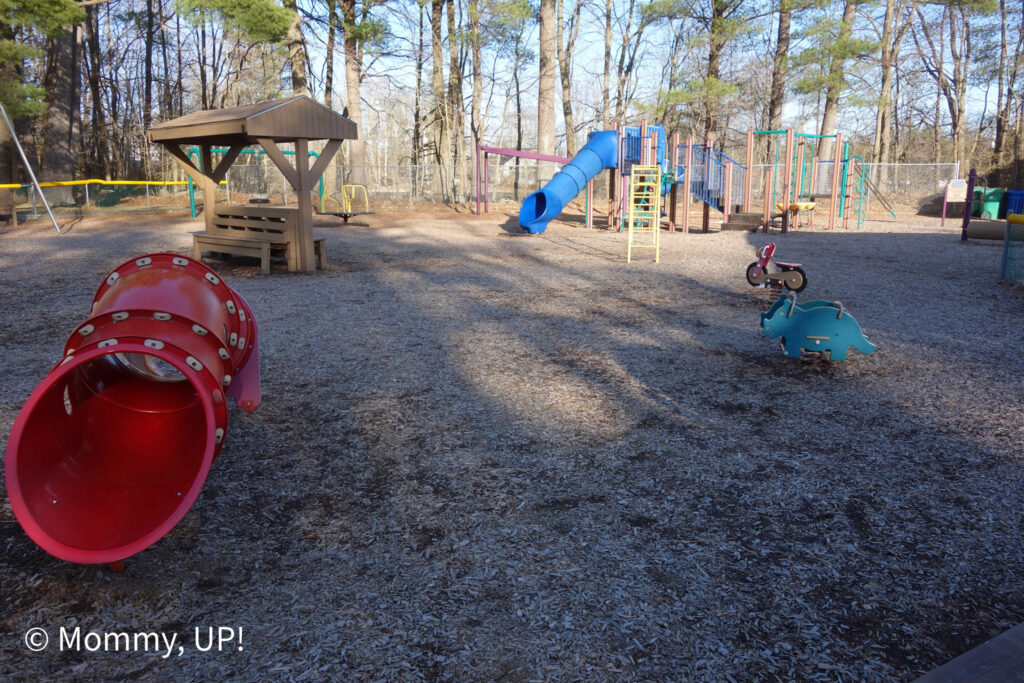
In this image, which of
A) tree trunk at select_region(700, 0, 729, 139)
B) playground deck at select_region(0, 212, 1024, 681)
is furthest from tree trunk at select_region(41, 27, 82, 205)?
tree trunk at select_region(700, 0, 729, 139)

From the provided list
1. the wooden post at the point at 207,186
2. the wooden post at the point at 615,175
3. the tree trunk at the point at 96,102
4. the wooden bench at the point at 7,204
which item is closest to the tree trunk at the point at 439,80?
the wooden post at the point at 615,175

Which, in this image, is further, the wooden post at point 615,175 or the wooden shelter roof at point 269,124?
the wooden post at point 615,175

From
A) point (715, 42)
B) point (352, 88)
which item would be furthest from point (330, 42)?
point (715, 42)

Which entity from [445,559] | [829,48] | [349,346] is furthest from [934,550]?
[829,48]

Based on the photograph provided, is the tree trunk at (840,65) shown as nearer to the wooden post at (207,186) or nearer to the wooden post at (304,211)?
the wooden post at (304,211)

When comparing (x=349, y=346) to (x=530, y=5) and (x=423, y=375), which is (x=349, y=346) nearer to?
(x=423, y=375)

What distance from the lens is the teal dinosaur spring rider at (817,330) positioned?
5.45 m

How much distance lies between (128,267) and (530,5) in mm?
28961

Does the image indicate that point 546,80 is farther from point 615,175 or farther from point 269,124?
point 269,124

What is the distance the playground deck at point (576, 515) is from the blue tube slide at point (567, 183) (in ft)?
33.8

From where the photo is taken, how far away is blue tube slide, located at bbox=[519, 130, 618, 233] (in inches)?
671

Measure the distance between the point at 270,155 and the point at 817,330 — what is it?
7.98 m

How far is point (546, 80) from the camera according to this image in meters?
25.5

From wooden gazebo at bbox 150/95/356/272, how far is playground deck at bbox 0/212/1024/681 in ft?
12.2
